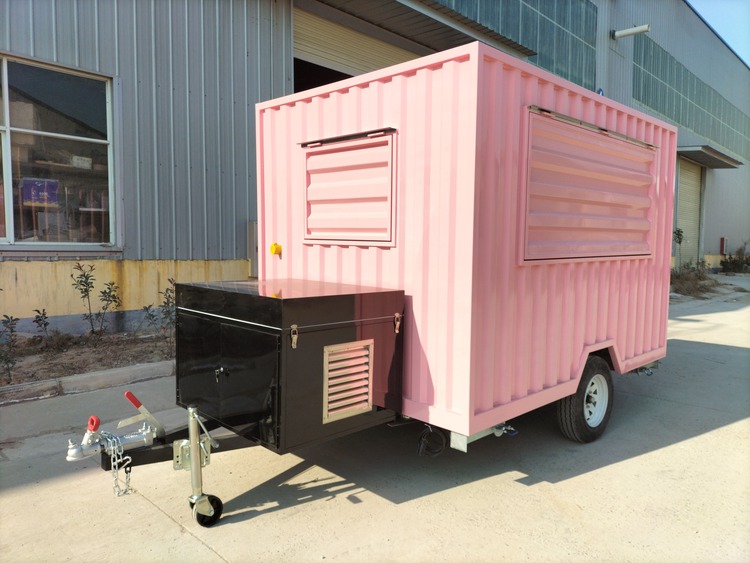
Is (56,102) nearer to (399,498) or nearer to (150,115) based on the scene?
(150,115)

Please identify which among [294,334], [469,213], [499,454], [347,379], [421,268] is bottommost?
[499,454]

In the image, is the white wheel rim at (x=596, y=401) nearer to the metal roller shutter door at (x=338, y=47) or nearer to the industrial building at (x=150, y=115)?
the industrial building at (x=150, y=115)

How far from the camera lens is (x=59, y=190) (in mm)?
7832

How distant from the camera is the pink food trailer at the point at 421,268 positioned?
342 centimetres

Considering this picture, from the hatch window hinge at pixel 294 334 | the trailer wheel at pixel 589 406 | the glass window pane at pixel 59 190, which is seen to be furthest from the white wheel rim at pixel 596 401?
the glass window pane at pixel 59 190

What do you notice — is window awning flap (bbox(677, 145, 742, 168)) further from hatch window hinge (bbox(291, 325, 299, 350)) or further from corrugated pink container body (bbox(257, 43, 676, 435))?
hatch window hinge (bbox(291, 325, 299, 350))

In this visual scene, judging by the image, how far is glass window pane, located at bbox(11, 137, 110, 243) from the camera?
7.48 m

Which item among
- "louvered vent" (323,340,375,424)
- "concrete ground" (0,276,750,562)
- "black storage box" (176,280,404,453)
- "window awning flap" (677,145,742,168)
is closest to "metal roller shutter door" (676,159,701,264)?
"window awning flap" (677,145,742,168)

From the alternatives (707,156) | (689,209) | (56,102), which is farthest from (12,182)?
(689,209)

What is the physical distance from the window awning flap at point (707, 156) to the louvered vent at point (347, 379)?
24145mm

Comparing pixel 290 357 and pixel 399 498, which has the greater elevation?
pixel 290 357

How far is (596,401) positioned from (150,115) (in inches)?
287

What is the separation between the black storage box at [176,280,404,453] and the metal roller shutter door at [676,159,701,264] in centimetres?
2604

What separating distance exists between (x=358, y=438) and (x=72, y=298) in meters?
4.98
